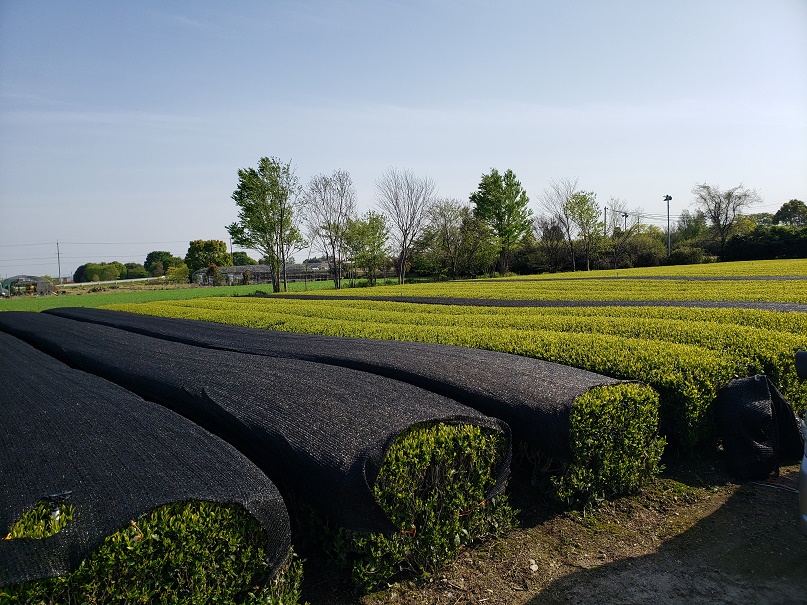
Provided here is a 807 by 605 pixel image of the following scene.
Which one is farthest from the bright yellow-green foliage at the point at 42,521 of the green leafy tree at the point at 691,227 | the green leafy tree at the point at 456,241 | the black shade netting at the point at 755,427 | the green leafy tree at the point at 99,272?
the green leafy tree at the point at 99,272

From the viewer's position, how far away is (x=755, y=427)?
498 cm

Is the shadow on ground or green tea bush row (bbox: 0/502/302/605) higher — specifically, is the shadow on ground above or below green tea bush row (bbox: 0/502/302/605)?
below

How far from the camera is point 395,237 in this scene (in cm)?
4303

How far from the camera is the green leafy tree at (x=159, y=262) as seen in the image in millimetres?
98975

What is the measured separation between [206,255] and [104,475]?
87580 mm

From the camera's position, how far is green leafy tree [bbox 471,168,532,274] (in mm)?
47281

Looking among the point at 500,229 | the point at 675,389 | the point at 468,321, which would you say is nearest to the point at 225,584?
the point at 675,389

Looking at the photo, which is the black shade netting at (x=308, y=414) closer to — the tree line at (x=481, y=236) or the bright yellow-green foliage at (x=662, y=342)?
the bright yellow-green foliage at (x=662, y=342)

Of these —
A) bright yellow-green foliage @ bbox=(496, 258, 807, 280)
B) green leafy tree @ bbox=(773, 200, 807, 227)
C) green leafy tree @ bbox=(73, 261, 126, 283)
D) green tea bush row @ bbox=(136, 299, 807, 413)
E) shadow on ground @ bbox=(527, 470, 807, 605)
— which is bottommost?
shadow on ground @ bbox=(527, 470, 807, 605)

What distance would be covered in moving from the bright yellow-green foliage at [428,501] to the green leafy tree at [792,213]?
85996mm

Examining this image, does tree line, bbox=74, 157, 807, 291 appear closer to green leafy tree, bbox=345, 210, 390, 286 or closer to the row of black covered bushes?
green leafy tree, bbox=345, 210, 390, 286

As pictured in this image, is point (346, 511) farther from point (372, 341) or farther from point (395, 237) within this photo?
point (395, 237)

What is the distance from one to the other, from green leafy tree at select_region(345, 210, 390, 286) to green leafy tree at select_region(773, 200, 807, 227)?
207 feet

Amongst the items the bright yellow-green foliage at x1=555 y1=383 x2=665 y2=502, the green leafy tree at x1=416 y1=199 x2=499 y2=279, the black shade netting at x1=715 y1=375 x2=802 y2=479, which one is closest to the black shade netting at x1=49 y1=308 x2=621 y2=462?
the bright yellow-green foliage at x1=555 y1=383 x2=665 y2=502
